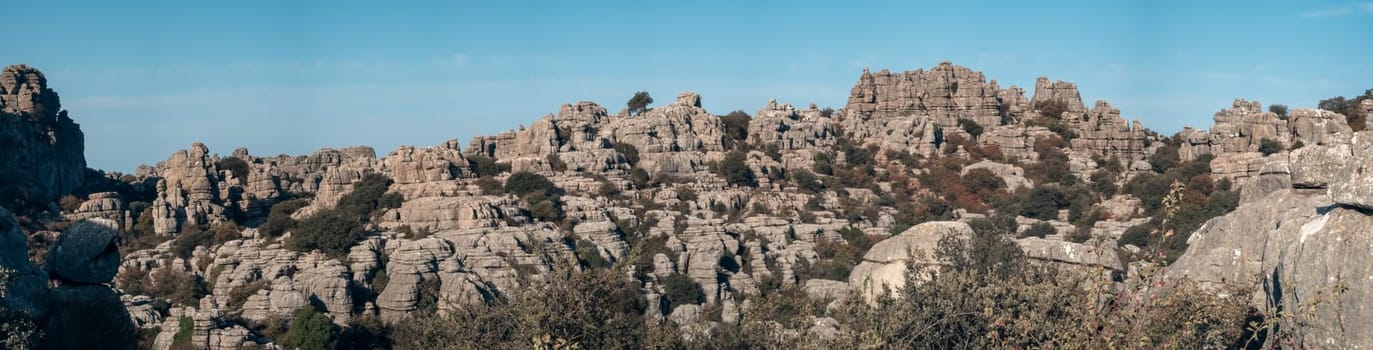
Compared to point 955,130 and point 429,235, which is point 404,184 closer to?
point 429,235

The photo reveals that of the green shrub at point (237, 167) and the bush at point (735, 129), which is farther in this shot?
the bush at point (735, 129)

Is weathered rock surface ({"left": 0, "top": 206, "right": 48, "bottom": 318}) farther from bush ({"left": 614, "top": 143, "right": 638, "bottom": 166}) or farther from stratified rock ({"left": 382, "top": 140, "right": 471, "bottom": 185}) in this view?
bush ({"left": 614, "top": 143, "right": 638, "bottom": 166})

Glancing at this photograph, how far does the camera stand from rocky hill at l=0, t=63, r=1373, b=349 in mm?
30422

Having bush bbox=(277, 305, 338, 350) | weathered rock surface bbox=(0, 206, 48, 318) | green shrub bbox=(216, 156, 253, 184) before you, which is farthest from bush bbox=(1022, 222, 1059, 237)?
weathered rock surface bbox=(0, 206, 48, 318)

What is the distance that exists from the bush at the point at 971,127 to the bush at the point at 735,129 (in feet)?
43.1

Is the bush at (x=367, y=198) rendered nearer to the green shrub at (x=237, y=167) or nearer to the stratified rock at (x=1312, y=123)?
the green shrub at (x=237, y=167)

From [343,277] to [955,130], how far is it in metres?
44.6

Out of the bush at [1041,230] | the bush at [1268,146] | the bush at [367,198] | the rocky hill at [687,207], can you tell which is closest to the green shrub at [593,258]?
the rocky hill at [687,207]

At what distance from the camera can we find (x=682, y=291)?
4831cm

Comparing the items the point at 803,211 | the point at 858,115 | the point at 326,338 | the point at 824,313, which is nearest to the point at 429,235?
the point at 326,338

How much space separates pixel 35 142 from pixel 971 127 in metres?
53.2

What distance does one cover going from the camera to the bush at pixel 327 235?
50.3 meters

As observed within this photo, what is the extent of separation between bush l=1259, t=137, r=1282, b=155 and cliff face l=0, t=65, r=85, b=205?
194ft

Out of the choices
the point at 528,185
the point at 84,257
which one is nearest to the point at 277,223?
the point at 528,185
